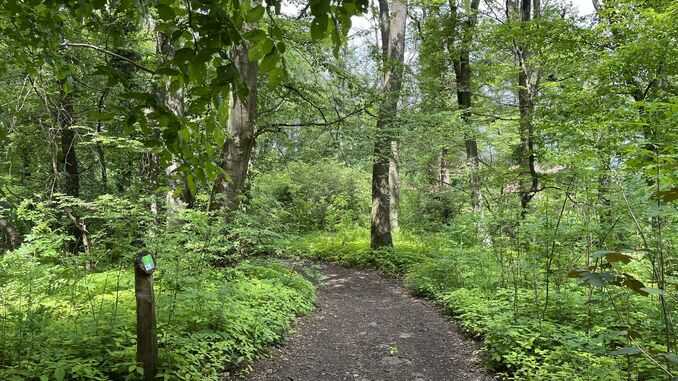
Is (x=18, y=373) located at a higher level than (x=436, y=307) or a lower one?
higher

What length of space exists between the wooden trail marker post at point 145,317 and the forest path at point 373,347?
114 centimetres

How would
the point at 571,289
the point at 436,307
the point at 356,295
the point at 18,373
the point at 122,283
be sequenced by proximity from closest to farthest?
1. the point at 18,373
2. the point at 571,289
3. the point at 122,283
4. the point at 436,307
5. the point at 356,295

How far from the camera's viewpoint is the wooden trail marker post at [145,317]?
3.29 m

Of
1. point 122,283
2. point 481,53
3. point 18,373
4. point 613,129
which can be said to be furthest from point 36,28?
point 481,53

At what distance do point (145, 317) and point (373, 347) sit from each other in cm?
303

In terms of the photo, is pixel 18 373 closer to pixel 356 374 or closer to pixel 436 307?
pixel 356 374

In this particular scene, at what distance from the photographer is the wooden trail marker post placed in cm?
329

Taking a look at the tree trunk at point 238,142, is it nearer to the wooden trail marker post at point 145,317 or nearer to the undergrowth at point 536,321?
the undergrowth at point 536,321

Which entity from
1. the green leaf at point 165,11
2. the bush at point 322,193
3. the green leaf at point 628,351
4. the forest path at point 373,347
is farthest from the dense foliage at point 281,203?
the bush at point 322,193

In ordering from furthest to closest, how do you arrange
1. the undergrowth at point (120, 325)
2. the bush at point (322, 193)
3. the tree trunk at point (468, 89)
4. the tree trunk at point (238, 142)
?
1. the bush at point (322, 193)
2. the tree trunk at point (468, 89)
3. the tree trunk at point (238, 142)
4. the undergrowth at point (120, 325)

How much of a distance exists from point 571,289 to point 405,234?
8.08 m

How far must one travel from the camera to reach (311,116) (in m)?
9.56

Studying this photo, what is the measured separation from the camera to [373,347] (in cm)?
543

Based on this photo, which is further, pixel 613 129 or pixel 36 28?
pixel 613 129
